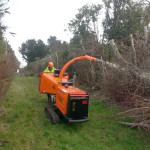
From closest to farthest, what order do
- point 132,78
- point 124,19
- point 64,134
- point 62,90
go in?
Result: 1. point 64,134
2. point 62,90
3. point 132,78
4. point 124,19

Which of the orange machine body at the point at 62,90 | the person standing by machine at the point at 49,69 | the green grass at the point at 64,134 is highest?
the person standing by machine at the point at 49,69

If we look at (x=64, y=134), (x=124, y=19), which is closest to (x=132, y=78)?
(x=64, y=134)

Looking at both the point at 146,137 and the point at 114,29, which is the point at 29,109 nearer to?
the point at 146,137

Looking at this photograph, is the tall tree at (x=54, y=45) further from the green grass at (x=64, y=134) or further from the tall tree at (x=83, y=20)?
the green grass at (x=64, y=134)

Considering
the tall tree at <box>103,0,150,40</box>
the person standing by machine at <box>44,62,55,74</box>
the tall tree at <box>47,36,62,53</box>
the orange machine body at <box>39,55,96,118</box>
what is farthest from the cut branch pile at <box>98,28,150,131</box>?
the tall tree at <box>47,36,62,53</box>

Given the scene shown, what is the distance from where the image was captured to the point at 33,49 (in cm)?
2892

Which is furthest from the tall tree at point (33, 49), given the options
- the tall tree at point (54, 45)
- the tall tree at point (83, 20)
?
the tall tree at point (83, 20)

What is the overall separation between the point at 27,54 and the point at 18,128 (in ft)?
91.4

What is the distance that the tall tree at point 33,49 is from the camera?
94.1 feet

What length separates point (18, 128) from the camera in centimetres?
401

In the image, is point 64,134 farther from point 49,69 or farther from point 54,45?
point 54,45

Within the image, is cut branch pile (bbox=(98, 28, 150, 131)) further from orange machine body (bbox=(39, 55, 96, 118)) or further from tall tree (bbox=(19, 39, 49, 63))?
tall tree (bbox=(19, 39, 49, 63))

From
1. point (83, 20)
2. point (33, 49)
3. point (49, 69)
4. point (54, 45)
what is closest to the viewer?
point (49, 69)

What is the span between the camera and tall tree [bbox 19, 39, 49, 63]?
28.7 meters
